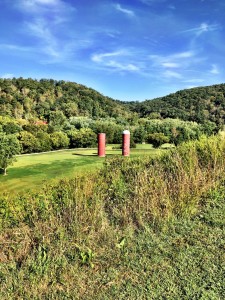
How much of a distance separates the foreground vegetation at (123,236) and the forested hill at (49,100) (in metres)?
56.1

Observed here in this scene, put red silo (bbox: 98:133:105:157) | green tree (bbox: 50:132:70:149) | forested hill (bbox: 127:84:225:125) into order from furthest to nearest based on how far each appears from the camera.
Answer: forested hill (bbox: 127:84:225:125) < green tree (bbox: 50:132:70:149) < red silo (bbox: 98:133:105:157)

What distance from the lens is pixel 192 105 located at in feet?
214

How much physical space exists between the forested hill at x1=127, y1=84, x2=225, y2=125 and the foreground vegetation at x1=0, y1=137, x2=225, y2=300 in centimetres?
5184

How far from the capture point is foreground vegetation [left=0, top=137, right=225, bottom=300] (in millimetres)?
2430

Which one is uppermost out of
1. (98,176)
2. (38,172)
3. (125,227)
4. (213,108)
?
(213,108)

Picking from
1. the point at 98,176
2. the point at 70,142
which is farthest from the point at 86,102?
the point at 98,176

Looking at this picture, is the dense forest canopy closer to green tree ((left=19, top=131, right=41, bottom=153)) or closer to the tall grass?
green tree ((left=19, top=131, right=41, bottom=153))

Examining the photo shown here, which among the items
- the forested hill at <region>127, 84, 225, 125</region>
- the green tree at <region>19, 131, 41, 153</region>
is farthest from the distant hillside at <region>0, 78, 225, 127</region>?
the green tree at <region>19, 131, 41, 153</region>

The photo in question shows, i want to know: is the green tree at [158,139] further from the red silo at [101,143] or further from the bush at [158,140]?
the red silo at [101,143]

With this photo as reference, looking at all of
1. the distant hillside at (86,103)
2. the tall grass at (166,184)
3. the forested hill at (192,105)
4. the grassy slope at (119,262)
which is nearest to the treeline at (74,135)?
the distant hillside at (86,103)

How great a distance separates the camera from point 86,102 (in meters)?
72.4

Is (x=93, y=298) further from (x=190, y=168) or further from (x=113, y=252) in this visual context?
(x=190, y=168)

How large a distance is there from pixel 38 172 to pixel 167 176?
16.7 m

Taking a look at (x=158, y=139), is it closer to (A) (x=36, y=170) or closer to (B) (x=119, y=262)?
(A) (x=36, y=170)
